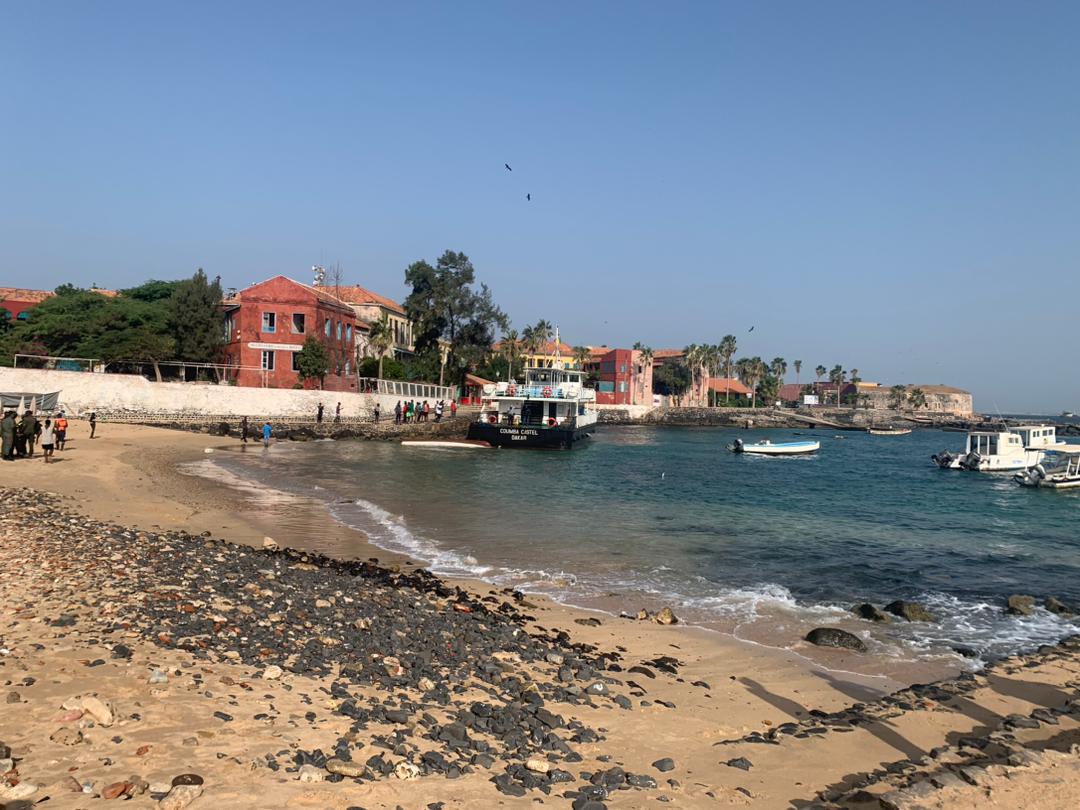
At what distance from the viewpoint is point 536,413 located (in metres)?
60.1

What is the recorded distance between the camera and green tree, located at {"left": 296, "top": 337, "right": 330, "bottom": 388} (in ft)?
192

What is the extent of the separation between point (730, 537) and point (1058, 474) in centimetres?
2800

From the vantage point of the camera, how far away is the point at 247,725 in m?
6.23

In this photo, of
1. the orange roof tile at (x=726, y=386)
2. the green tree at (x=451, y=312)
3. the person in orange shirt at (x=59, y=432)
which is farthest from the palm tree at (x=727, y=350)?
the person in orange shirt at (x=59, y=432)

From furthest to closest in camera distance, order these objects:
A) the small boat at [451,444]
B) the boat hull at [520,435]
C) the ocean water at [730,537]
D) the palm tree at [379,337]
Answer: the palm tree at [379,337], the boat hull at [520,435], the small boat at [451,444], the ocean water at [730,537]

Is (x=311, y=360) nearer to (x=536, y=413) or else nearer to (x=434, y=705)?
(x=536, y=413)

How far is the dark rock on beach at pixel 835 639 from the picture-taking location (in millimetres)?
11656

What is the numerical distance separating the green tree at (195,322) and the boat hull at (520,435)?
22.9 metres

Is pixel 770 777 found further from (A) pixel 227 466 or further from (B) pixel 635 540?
(A) pixel 227 466

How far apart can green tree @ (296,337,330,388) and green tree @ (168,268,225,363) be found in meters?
7.22

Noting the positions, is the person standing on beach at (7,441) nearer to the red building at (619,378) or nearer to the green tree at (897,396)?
the red building at (619,378)

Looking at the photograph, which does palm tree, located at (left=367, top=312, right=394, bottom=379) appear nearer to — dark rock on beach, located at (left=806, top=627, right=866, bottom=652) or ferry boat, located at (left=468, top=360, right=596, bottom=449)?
ferry boat, located at (left=468, top=360, right=596, bottom=449)

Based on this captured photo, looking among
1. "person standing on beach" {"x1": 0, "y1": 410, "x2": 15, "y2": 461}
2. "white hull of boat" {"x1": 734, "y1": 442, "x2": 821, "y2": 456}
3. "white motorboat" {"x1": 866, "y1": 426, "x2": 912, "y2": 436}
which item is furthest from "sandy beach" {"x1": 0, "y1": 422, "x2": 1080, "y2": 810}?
"white motorboat" {"x1": 866, "y1": 426, "x2": 912, "y2": 436}

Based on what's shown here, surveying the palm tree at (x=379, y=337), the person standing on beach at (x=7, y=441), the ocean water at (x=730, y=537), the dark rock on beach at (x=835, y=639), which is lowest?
the ocean water at (x=730, y=537)
